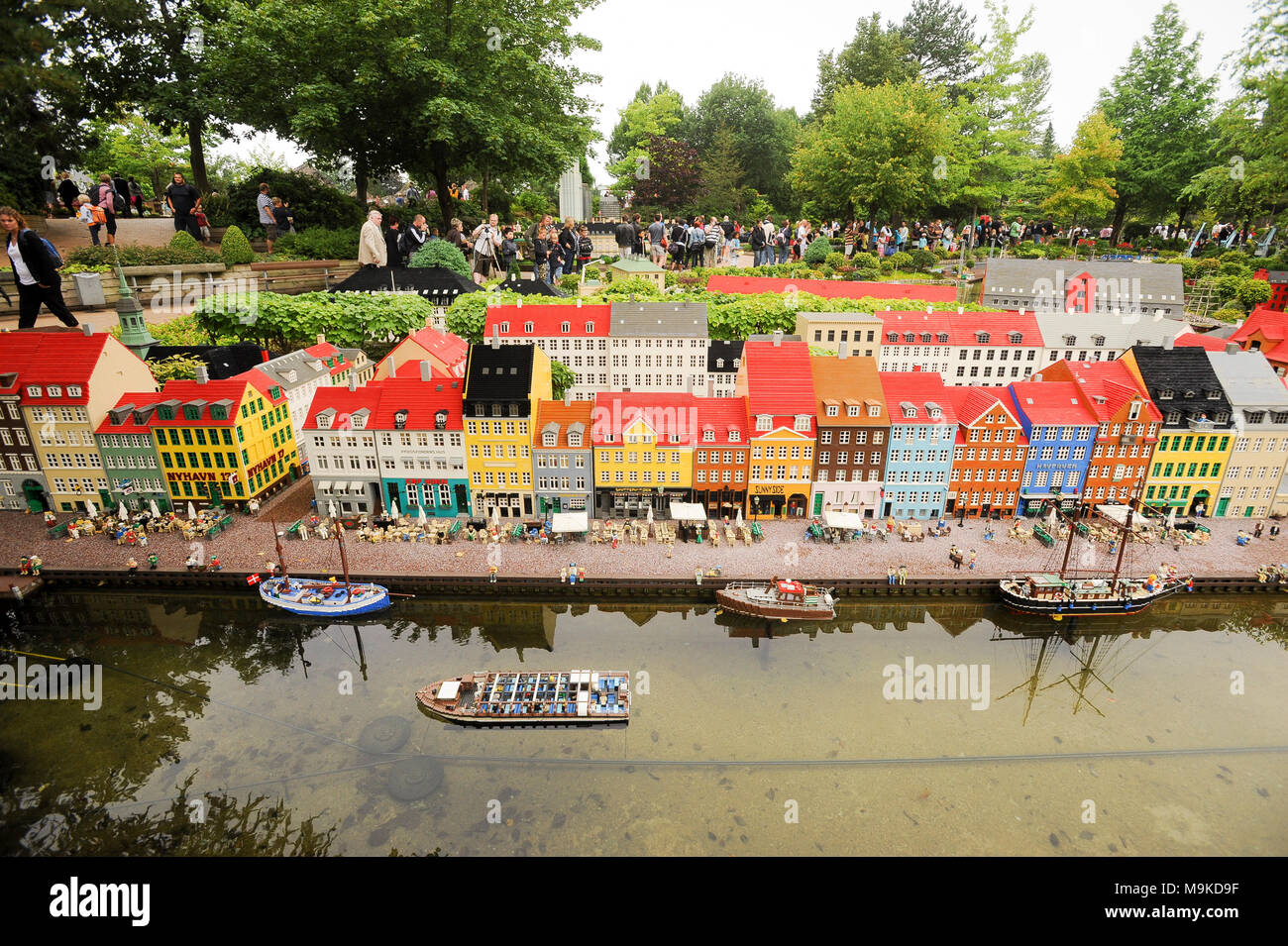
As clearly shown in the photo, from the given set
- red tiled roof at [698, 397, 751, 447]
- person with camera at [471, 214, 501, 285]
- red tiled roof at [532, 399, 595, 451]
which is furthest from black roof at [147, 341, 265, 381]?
red tiled roof at [698, 397, 751, 447]

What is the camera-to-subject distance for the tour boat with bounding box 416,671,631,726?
3256cm

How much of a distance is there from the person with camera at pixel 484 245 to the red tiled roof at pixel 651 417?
1107 inches

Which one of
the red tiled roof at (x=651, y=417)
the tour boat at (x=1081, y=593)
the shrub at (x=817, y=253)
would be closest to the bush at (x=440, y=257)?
the red tiled roof at (x=651, y=417)

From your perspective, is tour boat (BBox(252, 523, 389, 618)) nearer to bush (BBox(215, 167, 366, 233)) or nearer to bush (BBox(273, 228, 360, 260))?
bush (BBox(273, 228, 360, 260))

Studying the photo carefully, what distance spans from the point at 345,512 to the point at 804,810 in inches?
1460

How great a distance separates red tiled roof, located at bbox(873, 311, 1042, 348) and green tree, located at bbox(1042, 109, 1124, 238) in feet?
110

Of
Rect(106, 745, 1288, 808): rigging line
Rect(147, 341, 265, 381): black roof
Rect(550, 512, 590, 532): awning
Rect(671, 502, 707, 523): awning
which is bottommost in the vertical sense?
Rect(106, 745, 1288, 808): rigging line

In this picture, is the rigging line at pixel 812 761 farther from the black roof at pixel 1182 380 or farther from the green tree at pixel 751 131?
the green tree at pixel 751 131

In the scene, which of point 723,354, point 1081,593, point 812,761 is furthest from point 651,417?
point 1081,593

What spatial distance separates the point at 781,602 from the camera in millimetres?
39906

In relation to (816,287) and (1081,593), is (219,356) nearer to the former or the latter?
(816,287)

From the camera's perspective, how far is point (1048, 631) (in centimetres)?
4056

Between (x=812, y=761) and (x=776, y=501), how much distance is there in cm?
2233

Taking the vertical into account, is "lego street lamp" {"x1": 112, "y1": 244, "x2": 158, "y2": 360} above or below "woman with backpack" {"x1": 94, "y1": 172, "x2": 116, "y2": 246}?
below
